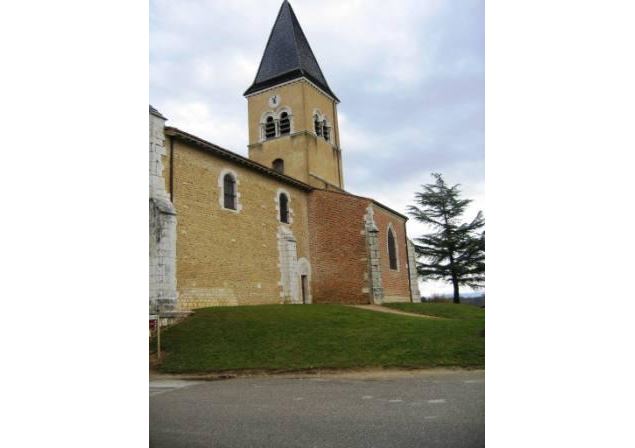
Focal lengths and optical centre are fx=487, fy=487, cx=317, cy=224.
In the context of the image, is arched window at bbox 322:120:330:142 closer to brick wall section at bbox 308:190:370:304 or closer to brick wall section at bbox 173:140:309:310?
brick wall section at bbox 308:190:370:304

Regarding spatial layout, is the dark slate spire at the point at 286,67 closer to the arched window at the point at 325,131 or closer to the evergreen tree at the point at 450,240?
the arched window at the point at 325,131

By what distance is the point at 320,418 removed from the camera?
12.1 ft

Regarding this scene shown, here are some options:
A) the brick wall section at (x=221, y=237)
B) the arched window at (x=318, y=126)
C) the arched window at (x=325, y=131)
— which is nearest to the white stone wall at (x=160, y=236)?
the brick wall section at (x=221, y=237)

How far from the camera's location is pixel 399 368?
8.52m

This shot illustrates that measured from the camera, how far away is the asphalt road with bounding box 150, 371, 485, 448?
2.87 metres

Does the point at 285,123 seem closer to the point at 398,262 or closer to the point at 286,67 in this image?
the point at 286,67

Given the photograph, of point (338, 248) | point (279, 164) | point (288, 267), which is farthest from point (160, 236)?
point (279, 164)

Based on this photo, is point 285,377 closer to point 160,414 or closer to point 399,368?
point 399,368

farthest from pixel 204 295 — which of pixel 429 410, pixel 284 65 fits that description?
pixel 284 65

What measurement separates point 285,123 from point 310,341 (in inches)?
731

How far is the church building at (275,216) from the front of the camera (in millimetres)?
Result: 13641
